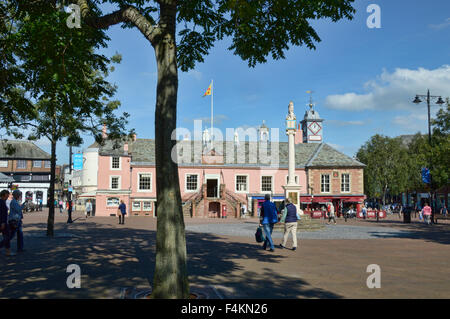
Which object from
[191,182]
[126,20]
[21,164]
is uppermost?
[21,164]

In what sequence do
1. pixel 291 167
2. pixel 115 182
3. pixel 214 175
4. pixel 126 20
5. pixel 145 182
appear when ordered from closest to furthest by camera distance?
pixel 126 20 < pixel 291 167 < pixel 145 182 < pixel 115 182 < pixel 214 175

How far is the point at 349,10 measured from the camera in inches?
301

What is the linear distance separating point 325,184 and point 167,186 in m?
39.1

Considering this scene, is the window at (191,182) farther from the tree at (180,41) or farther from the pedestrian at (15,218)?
the tree at (180,41)

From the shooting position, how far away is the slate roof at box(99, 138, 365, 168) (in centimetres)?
4175

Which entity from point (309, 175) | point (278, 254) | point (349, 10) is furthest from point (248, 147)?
point (349, 10)

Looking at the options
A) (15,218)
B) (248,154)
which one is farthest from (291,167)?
(248,154)

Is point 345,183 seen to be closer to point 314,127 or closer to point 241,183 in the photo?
point 241,183

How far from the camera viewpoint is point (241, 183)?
4222 cm

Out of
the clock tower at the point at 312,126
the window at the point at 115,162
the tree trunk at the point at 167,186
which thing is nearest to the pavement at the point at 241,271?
the tree trunk at the point at 167,186

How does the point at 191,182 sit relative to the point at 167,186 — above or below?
above

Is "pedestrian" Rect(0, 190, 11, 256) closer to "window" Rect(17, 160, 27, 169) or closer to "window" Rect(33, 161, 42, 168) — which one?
"window" Rect(33, 161, 42, 168)

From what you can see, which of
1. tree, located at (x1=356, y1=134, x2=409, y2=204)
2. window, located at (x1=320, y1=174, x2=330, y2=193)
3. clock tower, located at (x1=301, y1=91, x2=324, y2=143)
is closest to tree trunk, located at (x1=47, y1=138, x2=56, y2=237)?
window, located at (x1=320, y1=174, x2=330, y2=193)

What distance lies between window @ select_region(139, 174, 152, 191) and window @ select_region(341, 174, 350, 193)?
22.7 m
